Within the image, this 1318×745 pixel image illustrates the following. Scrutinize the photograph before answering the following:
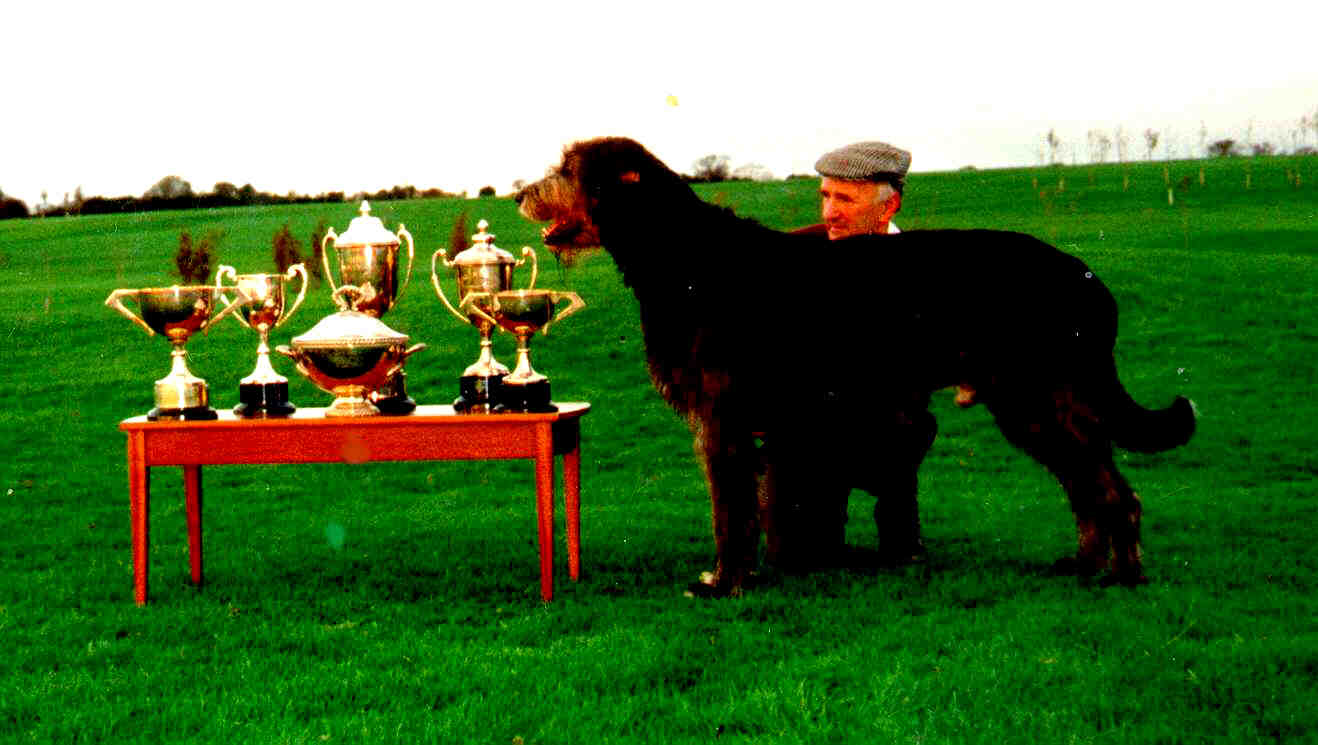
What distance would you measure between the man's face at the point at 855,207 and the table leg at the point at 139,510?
138 inches

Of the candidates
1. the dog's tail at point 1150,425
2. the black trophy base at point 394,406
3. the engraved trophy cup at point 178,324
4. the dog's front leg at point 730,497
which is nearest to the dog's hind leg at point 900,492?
the dog's tail at point 1150,425

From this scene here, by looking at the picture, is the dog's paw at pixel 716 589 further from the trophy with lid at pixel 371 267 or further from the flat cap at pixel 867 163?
the flat cap at pixel 867 163

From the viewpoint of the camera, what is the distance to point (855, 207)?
6430 mm

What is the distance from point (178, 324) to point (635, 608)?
2.45 metres

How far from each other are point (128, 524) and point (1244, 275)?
57.6 ft

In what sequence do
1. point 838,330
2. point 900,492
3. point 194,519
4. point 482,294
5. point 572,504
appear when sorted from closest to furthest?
point 838,330
point 482,294
point 572,504
point 194,519
point 900,492

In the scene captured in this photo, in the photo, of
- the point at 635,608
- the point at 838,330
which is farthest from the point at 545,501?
the point at 838,330

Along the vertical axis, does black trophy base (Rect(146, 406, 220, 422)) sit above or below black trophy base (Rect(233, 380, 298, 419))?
below

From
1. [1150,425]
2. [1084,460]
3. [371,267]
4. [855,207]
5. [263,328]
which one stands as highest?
[855,207]

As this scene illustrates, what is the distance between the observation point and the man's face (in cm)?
638

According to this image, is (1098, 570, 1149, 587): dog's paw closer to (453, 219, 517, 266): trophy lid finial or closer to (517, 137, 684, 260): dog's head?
(517, 137, 684, 260): dog's head

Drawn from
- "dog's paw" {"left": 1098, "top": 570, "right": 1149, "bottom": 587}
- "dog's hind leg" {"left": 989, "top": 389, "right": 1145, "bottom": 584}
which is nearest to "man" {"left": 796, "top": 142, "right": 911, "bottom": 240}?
"dog's hind leg" {"left": 989, "top": 389, "right": 1145, "bottom": 584}

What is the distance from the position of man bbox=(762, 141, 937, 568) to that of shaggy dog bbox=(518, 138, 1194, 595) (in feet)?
1.79

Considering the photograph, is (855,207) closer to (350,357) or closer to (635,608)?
(635,608)
